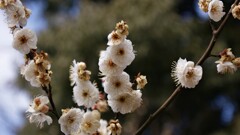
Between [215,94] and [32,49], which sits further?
[215,94]

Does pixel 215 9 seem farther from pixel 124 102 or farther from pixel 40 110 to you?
pixel 40 110

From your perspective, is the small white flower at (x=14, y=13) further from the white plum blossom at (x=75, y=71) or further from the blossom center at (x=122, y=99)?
the blossom center at (x=122, y=99)

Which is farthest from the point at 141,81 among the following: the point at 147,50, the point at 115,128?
the point at 147,50

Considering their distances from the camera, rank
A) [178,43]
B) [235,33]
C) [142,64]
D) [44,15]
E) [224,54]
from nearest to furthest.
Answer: [224,54] → [142,64] → [178,43] → [235,33] → [44,15]

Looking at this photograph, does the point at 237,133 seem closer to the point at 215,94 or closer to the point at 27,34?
the point at 215,94

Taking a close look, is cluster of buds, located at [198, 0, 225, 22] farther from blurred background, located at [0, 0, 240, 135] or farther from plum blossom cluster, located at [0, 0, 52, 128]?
blurred background, located at [0, 0, 240, 135]

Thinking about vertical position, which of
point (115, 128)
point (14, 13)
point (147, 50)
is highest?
point (147, 50)

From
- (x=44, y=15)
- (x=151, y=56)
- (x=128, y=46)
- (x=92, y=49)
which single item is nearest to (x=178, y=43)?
(x=151, y=56)
